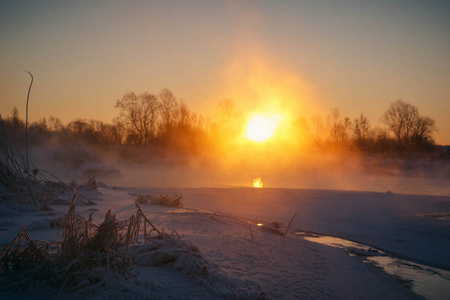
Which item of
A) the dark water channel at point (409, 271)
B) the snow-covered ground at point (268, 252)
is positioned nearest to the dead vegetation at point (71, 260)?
the snow-covered ground at point (268, 252)

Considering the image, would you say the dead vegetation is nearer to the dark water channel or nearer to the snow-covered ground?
the snow-covered ground

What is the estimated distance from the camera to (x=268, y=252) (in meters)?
5.19

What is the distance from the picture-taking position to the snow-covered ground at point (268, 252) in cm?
303

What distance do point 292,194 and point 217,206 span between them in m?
4.05

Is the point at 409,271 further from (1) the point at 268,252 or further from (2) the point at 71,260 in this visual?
(2) the point at 71,260

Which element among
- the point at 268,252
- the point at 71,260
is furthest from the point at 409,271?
the point at 71,260

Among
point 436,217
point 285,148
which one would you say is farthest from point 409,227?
point 285,148

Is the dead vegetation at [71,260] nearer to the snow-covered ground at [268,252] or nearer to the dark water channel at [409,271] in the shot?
the snow-covered ground at [268,252]

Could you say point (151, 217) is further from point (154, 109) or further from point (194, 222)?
point (154, 109)

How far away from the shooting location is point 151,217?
696 cm

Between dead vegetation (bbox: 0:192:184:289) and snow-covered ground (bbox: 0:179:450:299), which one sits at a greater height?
dead vegetation (bbox: 0:192:184:289)

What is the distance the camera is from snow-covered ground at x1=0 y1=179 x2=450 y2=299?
3027 millimetres

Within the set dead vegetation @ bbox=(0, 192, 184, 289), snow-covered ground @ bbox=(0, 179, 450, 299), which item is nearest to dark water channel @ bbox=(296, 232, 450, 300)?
snow-covered ground @ bbox=(0, 179, 450, 299)

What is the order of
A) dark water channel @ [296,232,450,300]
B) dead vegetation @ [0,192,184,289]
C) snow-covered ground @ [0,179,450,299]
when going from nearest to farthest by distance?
dead vegetation @ [0,192,184,289]
snow-covered ground @ [0,179,450,299]
dark water channel @ [296,232,450,300]
